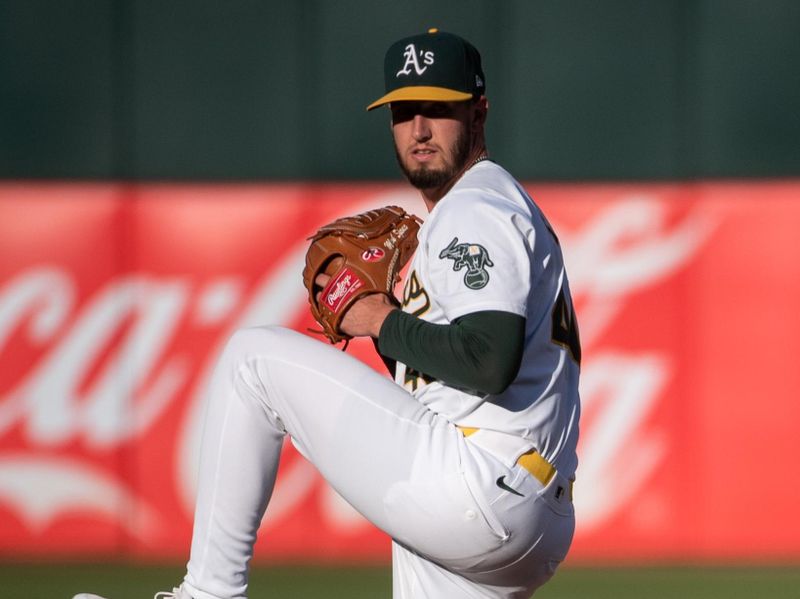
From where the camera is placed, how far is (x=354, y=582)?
548cm

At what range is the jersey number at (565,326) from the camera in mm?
2654

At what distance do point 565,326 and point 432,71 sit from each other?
573 millimetres

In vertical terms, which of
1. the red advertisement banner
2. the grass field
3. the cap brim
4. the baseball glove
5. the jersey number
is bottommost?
the grass field

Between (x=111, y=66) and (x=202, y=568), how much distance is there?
3.96 meters

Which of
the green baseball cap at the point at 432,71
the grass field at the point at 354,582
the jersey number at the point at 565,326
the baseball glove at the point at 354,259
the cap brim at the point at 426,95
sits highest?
the green baseball cap at the point at 432,71

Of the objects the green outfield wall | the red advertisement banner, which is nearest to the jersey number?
the red advertisement banner

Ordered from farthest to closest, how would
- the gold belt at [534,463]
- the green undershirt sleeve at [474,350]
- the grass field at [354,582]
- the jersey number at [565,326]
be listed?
the grass field at [354,582]
the jersey number at [565,326]
the gold belt at [534,463]
the green undershirt sleeve at [474,350]

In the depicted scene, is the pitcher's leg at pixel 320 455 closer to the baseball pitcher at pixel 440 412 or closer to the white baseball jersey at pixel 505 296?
the baseball pitcher at pixel 440 412

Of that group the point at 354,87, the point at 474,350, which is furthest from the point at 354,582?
the point at 474,350

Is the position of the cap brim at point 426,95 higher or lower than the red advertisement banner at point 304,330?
higher

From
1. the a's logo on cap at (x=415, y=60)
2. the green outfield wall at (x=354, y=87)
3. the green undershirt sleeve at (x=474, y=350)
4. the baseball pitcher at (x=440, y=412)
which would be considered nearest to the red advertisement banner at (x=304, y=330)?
the green outfield wall at (x=354, y=87)

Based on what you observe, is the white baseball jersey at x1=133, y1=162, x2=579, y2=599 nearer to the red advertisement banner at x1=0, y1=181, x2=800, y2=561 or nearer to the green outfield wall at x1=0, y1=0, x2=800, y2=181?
the red advertisement banner at x1=0, y1=181, x2=800, y2=561

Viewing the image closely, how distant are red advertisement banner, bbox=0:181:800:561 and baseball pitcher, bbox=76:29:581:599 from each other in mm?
3219

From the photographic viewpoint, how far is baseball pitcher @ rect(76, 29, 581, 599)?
97.0 inches
